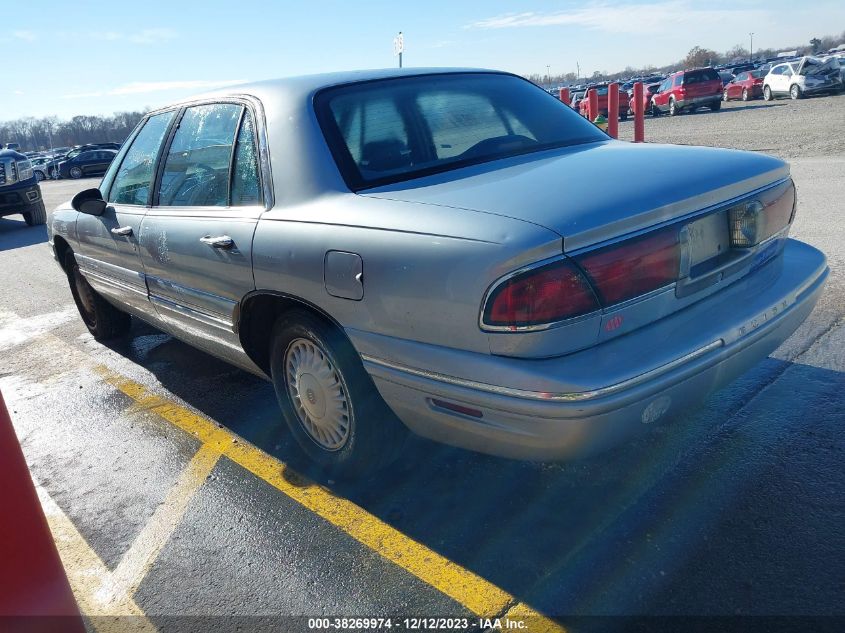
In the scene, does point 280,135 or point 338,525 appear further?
point 280,135

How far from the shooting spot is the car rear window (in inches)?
1158

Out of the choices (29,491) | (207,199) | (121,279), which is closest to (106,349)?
(121,279)

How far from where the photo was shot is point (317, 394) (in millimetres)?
3047

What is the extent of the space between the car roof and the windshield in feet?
0.15

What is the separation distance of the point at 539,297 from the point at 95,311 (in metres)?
4.30

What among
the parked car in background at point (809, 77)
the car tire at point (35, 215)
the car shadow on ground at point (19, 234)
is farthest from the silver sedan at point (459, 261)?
the parked car in background at point (809, 77)

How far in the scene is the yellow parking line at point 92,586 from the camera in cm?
245

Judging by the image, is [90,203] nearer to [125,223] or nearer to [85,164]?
[125,223]

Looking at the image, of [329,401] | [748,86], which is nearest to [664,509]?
[329,401]

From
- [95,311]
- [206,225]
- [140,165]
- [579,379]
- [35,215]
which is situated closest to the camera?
[579,379]

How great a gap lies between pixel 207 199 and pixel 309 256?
1022 millimetres

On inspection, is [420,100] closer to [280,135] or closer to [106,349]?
[280,135]

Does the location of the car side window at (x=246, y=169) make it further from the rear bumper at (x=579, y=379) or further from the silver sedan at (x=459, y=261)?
the rear bumper at (x=579, y=379)

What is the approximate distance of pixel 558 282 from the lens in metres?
2.19
